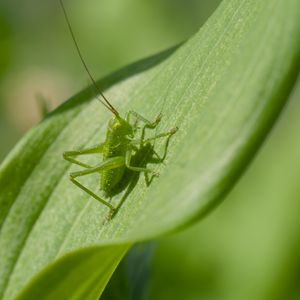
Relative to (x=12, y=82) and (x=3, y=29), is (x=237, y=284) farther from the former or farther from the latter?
(x=3, y=29)

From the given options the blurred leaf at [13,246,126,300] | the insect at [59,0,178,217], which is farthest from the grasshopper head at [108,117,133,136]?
the blurred leaf at [13,246,126,300]

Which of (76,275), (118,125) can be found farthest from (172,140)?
(118,125)

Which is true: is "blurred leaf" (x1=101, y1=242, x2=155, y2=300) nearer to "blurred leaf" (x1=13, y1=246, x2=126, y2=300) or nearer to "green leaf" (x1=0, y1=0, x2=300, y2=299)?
"green leaf" (x1=0, y1=0, x2=300, y2=299)

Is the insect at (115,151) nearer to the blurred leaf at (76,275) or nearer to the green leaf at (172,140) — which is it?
the green leaf at (172,140)

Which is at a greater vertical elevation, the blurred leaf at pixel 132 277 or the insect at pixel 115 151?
the insect at pixel 115 151

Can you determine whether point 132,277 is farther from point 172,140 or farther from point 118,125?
point 172,140

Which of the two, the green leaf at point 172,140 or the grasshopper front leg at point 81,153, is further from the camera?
the grasshopper front leg at point 81,153

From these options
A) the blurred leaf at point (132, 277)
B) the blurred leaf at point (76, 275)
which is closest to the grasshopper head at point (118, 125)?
the blurred leaf at point (132, 277)
